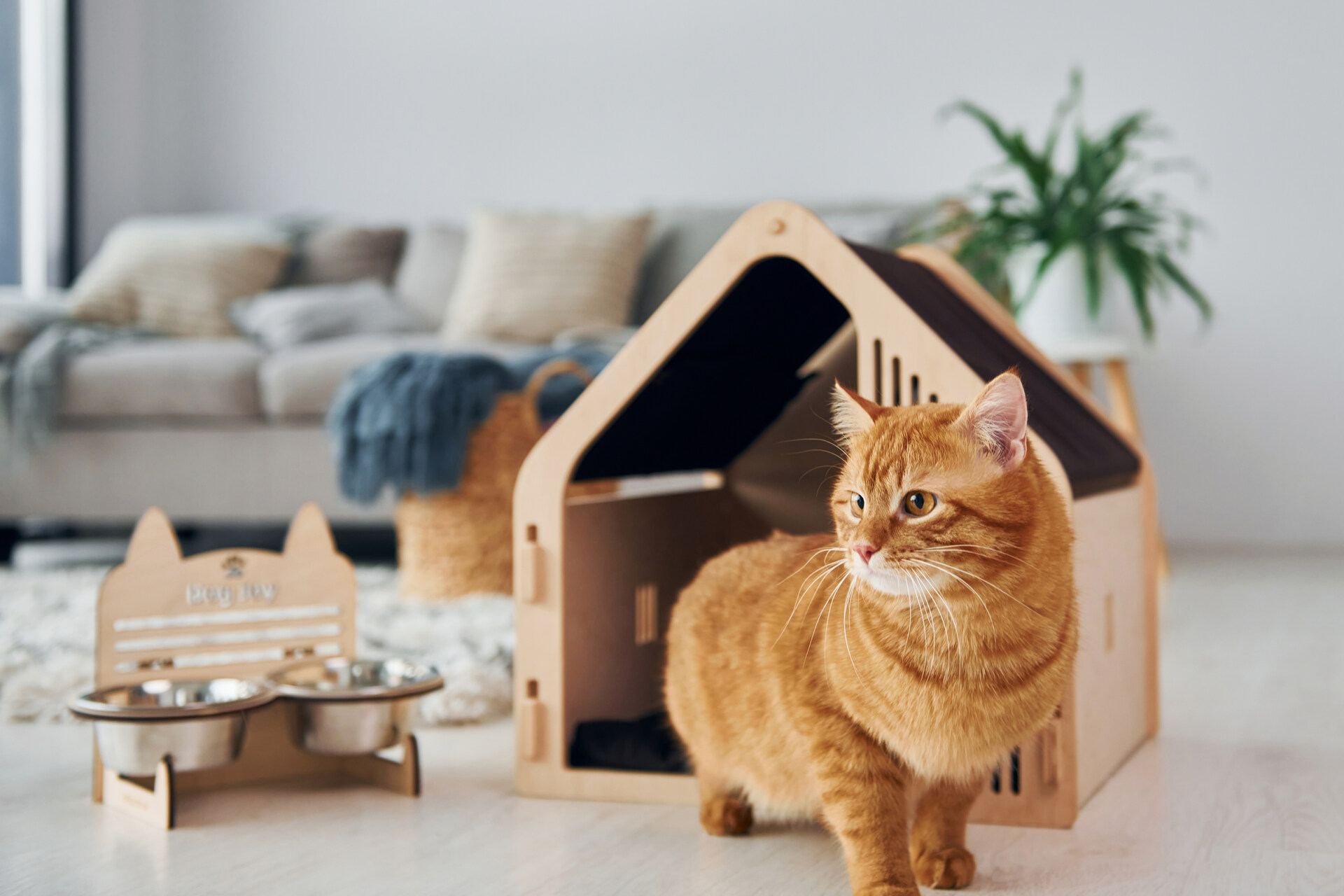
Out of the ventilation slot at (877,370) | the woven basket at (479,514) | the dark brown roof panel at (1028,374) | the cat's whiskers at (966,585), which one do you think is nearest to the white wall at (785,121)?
the woven basket at (479,514)

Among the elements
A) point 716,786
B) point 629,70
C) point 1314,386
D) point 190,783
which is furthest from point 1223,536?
point 190,783

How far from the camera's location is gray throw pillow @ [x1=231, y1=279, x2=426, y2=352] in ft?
9.48

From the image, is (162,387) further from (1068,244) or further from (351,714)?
(1068,244)

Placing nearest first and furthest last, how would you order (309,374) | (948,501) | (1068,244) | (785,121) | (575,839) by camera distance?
1. (948,501)
2. (575,839)
3. (1068,244)
4. (309,374)
5. (785,121)

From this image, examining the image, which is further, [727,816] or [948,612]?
[727,816]

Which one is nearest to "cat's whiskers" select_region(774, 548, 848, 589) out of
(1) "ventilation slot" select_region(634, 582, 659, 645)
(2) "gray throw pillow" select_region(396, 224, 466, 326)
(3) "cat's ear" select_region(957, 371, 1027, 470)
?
(3) "cat's ear" select_region(957, 371, 1027, 470)

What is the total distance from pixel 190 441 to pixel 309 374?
0.33m

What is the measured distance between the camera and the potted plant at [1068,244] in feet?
7.79

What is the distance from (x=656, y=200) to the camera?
3.69 meters

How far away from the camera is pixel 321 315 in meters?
2.93

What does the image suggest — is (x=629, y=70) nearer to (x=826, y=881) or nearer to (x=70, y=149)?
(x=70, y=149)

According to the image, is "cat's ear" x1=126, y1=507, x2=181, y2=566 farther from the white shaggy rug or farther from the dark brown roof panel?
the dark brown roof panel

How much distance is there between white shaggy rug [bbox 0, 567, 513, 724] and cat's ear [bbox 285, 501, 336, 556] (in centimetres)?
28

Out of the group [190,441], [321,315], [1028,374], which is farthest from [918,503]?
[321,315]
